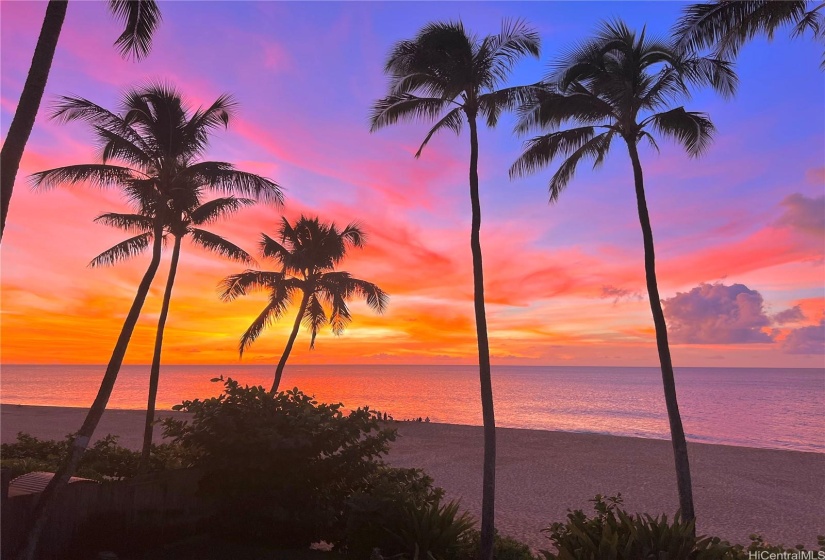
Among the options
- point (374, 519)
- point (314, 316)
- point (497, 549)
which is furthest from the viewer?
point (314, 316)

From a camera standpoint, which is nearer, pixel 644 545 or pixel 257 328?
pixel 644 545

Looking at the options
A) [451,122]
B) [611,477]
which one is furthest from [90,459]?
[611,477]

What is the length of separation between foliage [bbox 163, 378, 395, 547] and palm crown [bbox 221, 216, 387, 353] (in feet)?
56.1

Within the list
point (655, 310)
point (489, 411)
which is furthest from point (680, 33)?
point (489, 411)

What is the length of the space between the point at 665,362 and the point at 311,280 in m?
19.2

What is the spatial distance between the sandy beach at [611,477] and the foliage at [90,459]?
908cm

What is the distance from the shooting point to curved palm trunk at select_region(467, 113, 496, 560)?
10250 millimetres

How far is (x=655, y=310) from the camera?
12398 mm

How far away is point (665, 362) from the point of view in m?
11.9

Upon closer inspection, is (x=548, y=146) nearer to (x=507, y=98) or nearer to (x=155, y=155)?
(x=507, y=98)

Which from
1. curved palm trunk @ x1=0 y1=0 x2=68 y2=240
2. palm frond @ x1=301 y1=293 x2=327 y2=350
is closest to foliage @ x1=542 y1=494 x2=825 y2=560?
curved palm trunk @ x1=0 y1=0 x2=68 y2=240

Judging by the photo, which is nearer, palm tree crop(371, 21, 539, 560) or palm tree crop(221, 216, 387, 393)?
palm tree crop(371, 21, 539, 560)

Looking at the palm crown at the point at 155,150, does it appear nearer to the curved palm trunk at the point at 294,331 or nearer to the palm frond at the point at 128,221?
the palm frond at the point at 128,221

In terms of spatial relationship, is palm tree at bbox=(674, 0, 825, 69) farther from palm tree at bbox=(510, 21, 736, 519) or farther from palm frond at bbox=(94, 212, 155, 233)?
palm frond at bbox=(94, 212, 155, 233)
